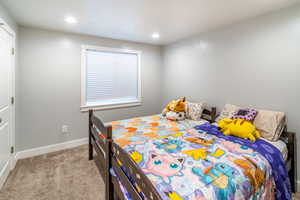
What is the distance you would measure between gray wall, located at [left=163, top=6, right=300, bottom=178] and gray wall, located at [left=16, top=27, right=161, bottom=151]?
2.11m

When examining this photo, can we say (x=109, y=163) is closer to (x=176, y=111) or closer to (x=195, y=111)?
(x=176, y=111)

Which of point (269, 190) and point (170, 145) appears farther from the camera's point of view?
point (170, 145)

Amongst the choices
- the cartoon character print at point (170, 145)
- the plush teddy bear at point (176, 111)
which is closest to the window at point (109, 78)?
the plush teddy bear at point (176, 111)

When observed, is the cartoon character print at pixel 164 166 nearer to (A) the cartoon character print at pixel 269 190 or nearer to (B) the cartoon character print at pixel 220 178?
(B) the cartoon character print at pixel 220 178

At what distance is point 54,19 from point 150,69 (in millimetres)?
2373

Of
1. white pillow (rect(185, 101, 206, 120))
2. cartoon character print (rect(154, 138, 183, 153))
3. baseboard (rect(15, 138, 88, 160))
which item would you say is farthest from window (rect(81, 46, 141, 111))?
cartoon character print (rect(154, 138, 183, 153))

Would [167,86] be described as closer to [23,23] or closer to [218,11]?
[218,11]

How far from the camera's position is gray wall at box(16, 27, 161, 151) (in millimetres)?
2711

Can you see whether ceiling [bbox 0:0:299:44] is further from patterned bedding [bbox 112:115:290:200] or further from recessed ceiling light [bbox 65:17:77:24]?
patterned bedding [bbox 112:115:290:200]

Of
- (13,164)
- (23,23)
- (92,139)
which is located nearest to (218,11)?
(92,139)

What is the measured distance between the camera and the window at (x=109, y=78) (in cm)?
328

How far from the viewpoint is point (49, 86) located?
9.53 ft

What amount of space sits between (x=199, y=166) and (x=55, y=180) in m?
2.05

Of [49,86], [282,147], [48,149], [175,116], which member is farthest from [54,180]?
[282,147]
